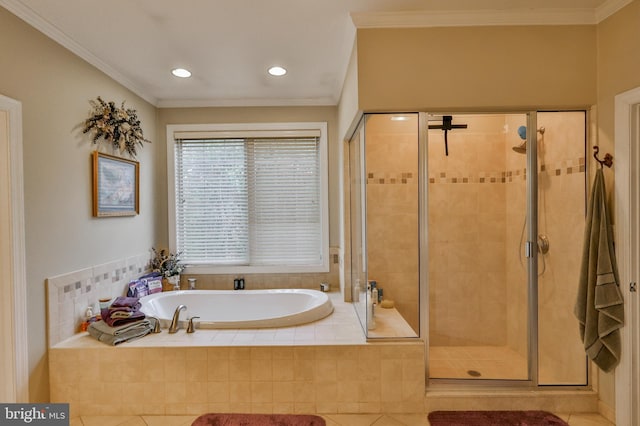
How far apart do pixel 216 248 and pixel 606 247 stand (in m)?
3.21

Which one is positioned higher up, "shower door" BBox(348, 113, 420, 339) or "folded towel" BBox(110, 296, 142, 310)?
"shower door" BBox(348, 113, 420, 339)

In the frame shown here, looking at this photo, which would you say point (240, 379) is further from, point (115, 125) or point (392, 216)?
point (115, 125)

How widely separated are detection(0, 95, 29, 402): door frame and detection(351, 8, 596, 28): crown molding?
2.09 meters

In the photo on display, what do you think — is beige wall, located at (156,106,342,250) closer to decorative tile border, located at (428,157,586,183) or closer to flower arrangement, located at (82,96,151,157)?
flower arrangement, located at (82,96,151,157)

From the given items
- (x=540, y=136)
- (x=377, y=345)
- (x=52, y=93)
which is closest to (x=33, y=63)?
(x=52, y=93)

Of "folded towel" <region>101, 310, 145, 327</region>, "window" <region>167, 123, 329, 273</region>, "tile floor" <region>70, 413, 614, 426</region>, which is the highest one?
"window" <region>167, 123, 329, 273</region>

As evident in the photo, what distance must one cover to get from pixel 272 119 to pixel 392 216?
5.37 ft

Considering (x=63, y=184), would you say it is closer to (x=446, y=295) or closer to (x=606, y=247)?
(x=446, y=295)

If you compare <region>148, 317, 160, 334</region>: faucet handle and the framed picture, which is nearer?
<region>148, 317, 160, 334</region>: faucet handle

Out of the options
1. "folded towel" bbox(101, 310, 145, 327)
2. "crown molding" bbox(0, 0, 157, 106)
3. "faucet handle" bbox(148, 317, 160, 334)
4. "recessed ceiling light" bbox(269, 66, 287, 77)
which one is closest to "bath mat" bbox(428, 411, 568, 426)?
"faucet handle" bbox(148, 317, 160, 334)

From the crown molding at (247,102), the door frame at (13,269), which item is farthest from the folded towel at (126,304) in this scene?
the crown molding at (247,102)

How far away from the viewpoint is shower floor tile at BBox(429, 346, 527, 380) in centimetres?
227

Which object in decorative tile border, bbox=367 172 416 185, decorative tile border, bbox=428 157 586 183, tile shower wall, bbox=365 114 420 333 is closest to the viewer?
decorative tile border, bbox=428 157 586 183

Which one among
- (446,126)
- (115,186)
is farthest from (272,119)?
(446,126)
